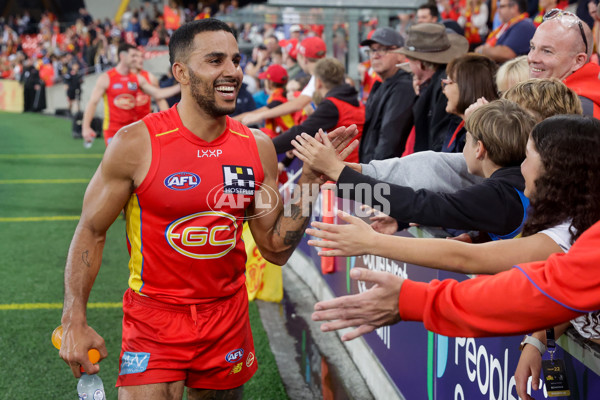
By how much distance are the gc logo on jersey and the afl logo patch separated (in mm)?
131

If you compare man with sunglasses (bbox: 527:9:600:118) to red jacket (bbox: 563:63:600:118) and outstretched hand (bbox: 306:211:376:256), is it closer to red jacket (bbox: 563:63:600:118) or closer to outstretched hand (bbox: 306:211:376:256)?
red jacket (bbox: 563:63:600:118)

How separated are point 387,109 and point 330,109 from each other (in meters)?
0.66

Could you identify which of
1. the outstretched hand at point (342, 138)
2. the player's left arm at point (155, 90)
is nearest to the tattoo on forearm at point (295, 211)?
the outstretched hand at point (342, 138)

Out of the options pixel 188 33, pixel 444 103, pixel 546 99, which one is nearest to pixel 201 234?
pixel 188 33

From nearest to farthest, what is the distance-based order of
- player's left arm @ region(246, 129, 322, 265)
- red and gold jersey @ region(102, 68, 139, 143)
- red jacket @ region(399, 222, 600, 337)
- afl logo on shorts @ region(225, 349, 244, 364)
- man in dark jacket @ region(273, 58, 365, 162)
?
red jacket @ region(399, 222, 600, 337), afl logo on shorts @ region(225, 349, 244, 364), player's left arm @ region(246, 129, 322, 265), man in dark jacket @ region(273, 58, 365, 162), red and gold jersey @ region(102, 68, 139, 143)

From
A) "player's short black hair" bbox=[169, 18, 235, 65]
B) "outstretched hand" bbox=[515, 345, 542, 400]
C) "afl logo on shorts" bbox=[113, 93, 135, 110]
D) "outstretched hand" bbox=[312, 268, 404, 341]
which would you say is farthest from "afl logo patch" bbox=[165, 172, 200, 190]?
"afl logo on shorts" bbox=[113, 93, 135, 110]

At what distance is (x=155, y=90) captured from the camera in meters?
10.3

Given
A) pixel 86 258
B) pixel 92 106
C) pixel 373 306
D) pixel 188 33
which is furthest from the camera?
pixel 92 106

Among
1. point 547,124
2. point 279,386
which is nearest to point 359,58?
point 279,386

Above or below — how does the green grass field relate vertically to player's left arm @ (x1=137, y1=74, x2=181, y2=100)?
below

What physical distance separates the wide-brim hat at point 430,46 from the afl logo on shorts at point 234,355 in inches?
115

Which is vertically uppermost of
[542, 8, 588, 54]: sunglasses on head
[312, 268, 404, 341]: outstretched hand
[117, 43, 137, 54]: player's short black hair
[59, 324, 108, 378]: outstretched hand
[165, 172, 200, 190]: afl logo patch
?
[542, 8, 588, 54]: sunglasses on head

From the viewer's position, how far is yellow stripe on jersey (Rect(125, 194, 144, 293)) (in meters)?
3.13

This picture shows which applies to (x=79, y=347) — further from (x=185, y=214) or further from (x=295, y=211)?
(x=295, y=211)
